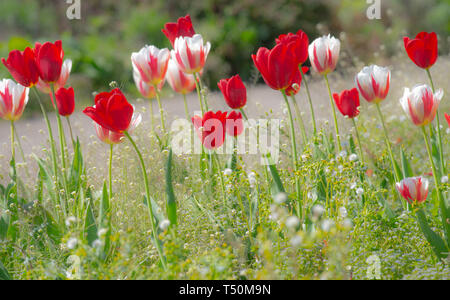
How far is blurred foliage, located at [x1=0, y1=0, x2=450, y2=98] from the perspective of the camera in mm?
6484

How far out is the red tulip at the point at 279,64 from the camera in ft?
5.11

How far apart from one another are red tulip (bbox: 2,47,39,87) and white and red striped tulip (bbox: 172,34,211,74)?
487mm

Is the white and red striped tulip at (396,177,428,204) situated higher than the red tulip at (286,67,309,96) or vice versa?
the red tulip at (286,67,309,96)

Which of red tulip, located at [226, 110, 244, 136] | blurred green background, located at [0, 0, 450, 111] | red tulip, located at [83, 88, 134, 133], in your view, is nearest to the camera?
red tulip, located at [83, 88, 134, 133]

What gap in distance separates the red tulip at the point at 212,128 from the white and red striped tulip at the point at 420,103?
58 cm

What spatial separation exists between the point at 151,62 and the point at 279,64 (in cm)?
54

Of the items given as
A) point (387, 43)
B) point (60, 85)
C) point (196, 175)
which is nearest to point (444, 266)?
point (196, 175)

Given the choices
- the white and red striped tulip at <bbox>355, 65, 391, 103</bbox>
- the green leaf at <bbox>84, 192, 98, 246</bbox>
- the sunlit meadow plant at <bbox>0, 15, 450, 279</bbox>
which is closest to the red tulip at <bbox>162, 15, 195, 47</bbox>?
the sunlit meadow plant at <bbox>0, 15, 450, 279</bbox>

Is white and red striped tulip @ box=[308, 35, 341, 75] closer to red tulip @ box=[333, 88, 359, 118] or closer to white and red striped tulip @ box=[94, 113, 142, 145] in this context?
red tulip @ box=[333, 88, 359, 118]

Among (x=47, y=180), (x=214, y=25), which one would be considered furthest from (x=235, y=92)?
(x=214, y=25)

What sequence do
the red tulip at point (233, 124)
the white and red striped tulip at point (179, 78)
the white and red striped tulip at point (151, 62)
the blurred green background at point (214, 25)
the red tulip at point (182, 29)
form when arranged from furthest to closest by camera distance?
the blurred green background at point (214, 25)
the white and red striped tulip at point (179, 78)
the red tulip at point (182, 29)
the white and red striped tulip at point (151, 62)
the red tulip at point (233, 124)

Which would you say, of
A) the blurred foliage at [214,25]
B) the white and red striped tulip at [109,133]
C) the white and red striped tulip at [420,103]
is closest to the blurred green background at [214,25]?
the blurred foliage at [214,25]

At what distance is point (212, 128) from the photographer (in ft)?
5.41

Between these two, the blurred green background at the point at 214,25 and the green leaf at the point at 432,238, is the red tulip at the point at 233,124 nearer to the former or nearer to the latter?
the green leaf at the point at 432,238
